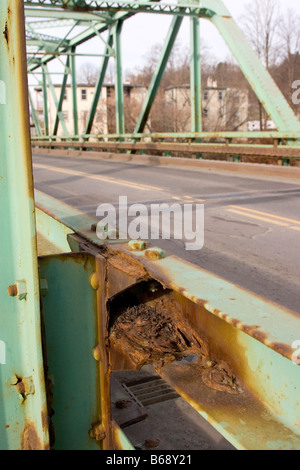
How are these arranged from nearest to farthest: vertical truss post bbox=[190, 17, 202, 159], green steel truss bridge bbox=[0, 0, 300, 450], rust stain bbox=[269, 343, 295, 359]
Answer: rust stain bbox=[269, 343, 295, 359] → green steel truss bridge bbox=[0, 0, 300, 450] → vertical truss post bbox=[190, 17, 202, 159]

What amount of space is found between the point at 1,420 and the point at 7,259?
1.83ft

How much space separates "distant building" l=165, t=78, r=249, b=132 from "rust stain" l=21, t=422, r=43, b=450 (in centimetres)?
4314

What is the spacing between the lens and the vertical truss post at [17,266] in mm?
1447

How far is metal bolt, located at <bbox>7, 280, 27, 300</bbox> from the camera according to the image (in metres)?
1.58

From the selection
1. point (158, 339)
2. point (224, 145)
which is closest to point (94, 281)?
point (158, 339)

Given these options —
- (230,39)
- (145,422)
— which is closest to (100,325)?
(145,422)

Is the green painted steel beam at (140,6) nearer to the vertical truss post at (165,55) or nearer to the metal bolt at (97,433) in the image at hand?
the vertical truss post at (165,55)

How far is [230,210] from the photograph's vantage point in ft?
23.3

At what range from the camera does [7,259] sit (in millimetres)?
1585

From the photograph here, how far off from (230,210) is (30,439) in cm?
572

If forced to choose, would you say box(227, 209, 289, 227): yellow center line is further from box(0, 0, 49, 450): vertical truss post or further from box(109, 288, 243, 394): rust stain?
box(0, 0, 49, 450): vertical truss post

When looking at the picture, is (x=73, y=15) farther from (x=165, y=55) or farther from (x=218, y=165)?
(x=218, y=165)

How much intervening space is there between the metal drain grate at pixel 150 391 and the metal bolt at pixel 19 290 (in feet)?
3.63

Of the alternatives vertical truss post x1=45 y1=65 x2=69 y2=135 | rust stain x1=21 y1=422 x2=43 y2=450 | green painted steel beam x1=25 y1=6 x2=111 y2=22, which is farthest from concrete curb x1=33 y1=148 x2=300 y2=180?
vertical truss post x1=45 y1=65 x2=69 y2=135
